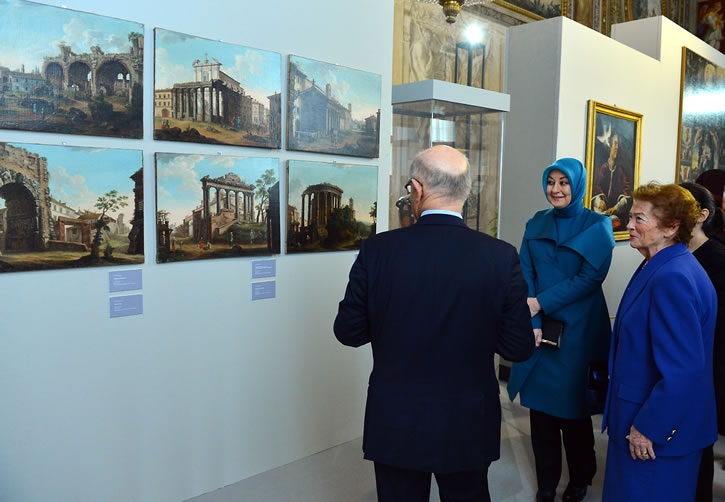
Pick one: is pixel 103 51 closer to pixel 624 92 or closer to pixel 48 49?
pixel 48 49

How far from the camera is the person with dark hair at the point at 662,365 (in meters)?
3.09

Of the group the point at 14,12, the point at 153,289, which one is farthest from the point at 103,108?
the point at 153,289

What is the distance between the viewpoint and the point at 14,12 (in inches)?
138

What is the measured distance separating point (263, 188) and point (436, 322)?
96.8 inches

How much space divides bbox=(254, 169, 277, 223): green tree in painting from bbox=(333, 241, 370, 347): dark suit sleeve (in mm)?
2052

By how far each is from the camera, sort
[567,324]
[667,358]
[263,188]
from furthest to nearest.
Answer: [263,188], [567,324], [667,358]

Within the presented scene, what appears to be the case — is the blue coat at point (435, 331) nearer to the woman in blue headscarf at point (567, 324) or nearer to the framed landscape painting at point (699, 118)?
the woman in blue headscarf at point (567, 324)

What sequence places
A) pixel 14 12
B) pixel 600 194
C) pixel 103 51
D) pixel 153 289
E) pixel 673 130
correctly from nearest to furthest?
1. pixel 14 12
2. pixel 103 51
3. pixel 153 289
4. pixel 600 194
5. pixel 673 130

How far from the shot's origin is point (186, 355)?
4504 mm

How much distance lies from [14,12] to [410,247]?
104 inches

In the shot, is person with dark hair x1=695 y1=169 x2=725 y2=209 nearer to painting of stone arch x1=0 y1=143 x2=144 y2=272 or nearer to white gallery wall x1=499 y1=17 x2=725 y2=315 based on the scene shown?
white gallery wall x1=499 y1=17 x2=725 y2=315

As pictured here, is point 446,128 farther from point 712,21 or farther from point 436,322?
point 712,21

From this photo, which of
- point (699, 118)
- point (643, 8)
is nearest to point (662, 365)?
point (699, 118)

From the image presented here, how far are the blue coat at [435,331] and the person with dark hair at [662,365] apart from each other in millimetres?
735
